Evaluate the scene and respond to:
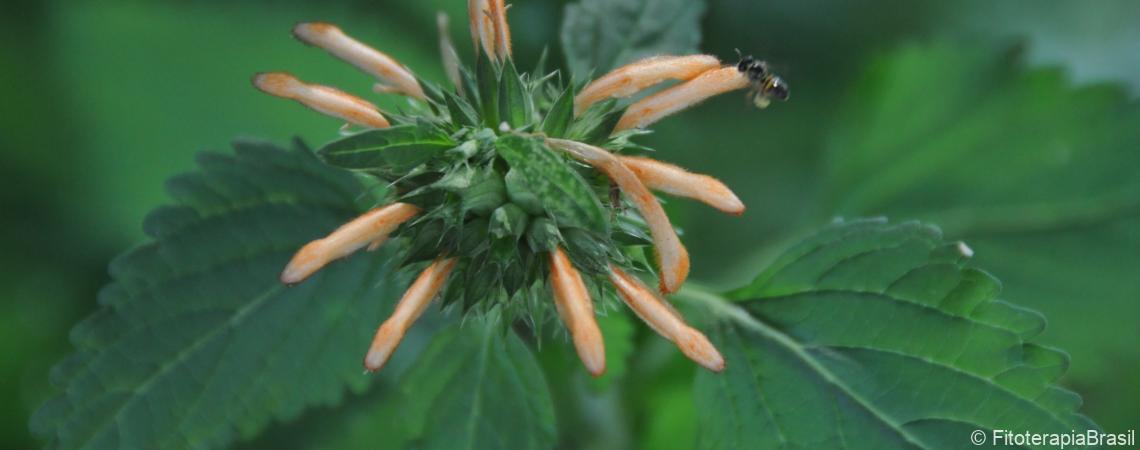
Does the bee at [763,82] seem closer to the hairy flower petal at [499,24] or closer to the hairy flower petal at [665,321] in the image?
the hairy flower petal at [499,24]

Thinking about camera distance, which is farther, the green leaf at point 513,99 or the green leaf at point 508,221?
the green leaf at point 513,99

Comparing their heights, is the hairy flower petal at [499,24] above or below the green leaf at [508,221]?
above

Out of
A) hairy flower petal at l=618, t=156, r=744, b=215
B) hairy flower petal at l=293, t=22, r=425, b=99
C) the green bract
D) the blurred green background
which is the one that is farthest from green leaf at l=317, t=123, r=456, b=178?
the blurred green background

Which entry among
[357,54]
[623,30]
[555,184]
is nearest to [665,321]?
[555,184]

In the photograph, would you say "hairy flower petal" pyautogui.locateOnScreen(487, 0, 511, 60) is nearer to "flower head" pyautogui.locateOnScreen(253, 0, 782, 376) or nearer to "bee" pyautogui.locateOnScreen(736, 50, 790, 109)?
"flower head" pyautogui.locateOnScreen(253, 0, 782, 376)

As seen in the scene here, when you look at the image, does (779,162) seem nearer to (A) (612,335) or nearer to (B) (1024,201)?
(B) (1024,201)

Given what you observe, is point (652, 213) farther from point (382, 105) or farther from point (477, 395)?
point (382, 105)

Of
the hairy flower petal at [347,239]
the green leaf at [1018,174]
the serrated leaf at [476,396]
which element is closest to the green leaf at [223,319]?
the serrated leaf at [476,396]
